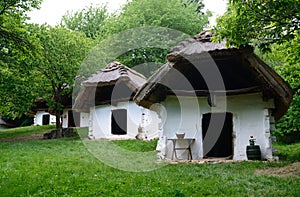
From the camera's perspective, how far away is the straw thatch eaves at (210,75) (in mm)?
9242

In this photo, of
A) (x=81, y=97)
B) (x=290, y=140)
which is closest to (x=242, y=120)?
(x=290, y=140)

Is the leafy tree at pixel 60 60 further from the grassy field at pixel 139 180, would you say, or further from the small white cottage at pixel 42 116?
the grassy field at pixel 139 180

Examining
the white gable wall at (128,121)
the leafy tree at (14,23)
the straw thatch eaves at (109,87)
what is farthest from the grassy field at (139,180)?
the straw thatch eaves at (109,87)

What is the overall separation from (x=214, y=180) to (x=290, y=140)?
36.7ft

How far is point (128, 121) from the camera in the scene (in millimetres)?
16188

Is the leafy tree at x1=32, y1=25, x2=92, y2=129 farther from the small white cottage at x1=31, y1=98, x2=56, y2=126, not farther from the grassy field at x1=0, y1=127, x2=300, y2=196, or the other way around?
the grassy field at x1=0, y1=127, x2=300, y2=196

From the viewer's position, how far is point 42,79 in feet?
57.3

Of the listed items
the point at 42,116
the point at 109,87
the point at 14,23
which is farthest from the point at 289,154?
the point at 42,116

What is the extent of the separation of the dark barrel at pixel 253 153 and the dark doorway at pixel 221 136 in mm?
1568

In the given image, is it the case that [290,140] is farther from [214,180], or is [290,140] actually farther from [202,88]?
[214,180]

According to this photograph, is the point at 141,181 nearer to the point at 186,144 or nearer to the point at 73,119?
the point at 186,144

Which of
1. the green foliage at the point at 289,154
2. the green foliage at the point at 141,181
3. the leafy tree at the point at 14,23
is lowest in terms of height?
the green foliage at the point at 141,181

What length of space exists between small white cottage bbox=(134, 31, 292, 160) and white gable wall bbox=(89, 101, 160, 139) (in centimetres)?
472

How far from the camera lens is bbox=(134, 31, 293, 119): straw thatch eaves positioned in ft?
30.3
